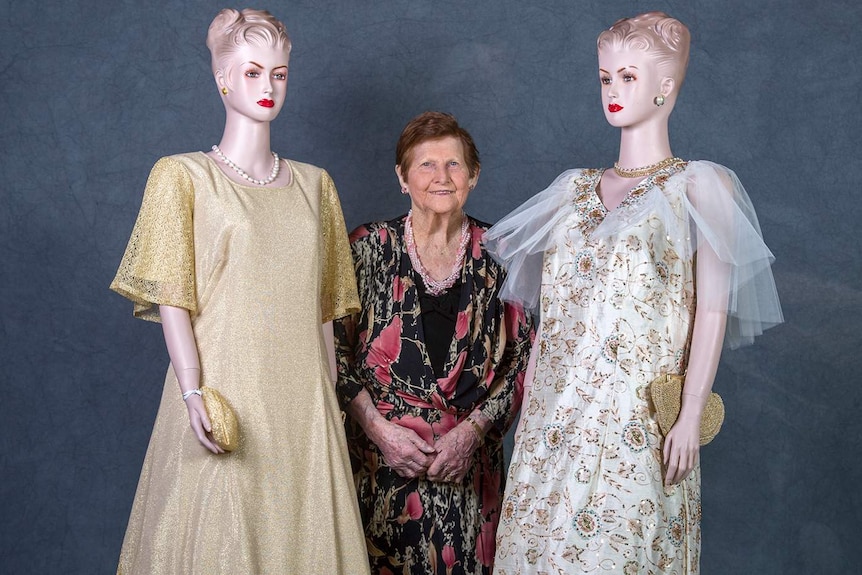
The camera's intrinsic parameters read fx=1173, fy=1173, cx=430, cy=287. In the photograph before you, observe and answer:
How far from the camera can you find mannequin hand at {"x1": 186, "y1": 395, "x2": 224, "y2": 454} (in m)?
2.32

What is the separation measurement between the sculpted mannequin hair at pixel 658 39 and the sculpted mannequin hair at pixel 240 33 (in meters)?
0.72

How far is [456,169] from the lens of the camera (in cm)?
296

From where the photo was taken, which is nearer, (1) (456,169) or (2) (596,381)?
(2) (596,381)

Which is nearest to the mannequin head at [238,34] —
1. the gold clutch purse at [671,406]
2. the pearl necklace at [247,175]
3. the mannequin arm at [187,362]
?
the pearl necklace at [247,175]

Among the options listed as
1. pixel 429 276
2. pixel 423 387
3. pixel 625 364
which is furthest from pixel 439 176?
pixel 625 364

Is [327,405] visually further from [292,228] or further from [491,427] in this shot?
[491,427]

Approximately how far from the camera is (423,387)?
9.52 feet

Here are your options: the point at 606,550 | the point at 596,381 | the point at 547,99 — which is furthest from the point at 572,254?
the point at 547,99

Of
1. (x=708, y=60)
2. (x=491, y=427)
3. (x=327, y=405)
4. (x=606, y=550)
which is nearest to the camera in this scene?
(x=606, y=550)

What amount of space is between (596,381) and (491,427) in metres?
0.58

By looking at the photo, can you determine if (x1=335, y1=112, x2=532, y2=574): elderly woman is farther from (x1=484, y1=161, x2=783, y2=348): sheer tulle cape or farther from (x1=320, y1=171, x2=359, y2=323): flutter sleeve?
(x1=484, y1=161, x2=783, y2=348): sheer tulle cape

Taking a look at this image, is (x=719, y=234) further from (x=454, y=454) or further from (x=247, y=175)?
(x=247, y=175)

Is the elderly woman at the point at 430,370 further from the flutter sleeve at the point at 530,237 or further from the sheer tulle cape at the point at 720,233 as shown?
the sheer tulle cape at the point at 720,233

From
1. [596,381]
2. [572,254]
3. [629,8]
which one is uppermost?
[629,8]
